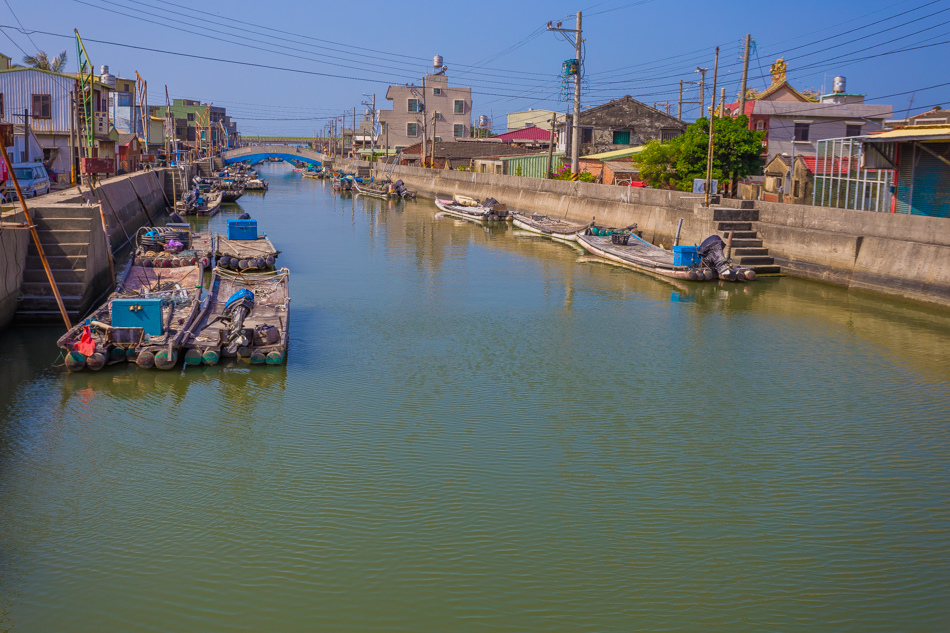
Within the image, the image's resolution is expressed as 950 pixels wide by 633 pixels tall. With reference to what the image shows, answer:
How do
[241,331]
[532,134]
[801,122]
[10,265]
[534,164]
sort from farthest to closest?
1. [532,134]
2. [534,164]
3. [801,122]
4. [10,265]
5. [241,331]

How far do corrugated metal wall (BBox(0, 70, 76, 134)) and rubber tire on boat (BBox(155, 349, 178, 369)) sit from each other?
40.4 meters

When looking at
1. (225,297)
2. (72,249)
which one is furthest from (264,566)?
(72,249)

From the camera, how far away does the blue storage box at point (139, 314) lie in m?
15.5

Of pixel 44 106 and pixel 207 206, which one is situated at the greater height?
pixel 44 106

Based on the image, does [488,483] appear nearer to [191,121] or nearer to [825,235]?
[825,235]

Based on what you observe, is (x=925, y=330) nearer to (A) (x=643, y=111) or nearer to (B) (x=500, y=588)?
Result: (B) (x=500, y=588)

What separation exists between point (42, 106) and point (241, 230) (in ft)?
88.0

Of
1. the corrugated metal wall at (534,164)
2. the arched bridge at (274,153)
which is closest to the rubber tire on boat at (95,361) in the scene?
the corrugated metal wall at (534,164)

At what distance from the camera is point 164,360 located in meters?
15.4

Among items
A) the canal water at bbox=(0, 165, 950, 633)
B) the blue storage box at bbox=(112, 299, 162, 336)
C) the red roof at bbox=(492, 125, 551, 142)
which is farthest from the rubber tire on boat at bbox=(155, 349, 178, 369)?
the red roof at bbox=(492, 125, 551, 142)

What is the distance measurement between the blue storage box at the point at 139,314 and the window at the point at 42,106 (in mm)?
40454

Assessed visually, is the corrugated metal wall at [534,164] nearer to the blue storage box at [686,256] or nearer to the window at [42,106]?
the blue storage box at [686,256]

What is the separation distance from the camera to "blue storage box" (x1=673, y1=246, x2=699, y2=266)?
2877 centimetres

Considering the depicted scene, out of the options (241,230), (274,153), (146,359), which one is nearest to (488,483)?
(146,359)
